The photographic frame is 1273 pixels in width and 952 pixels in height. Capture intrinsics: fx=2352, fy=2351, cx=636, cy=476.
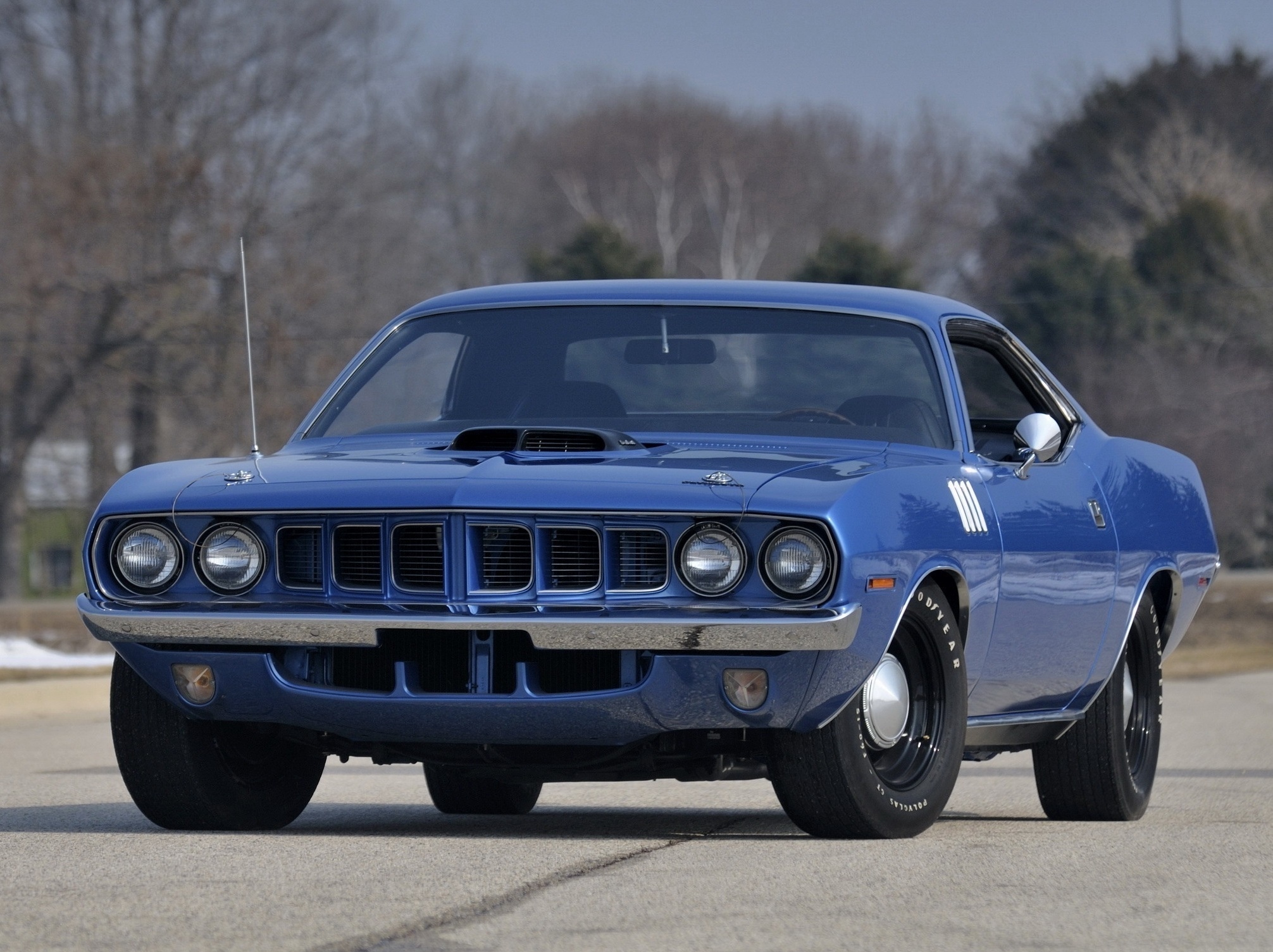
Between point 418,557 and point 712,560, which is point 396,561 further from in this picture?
point 712,560

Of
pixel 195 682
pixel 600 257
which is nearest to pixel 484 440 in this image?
pixel 195 682

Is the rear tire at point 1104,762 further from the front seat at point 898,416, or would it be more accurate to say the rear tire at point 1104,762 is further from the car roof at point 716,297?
the car roof at point 716,297

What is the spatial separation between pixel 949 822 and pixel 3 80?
4911 centimetres

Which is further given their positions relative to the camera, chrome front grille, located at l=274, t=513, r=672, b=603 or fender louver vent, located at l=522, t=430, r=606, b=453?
fender louver vent, located at l=522, t=430, r=606, b=453

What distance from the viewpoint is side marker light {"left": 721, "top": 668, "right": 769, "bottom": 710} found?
5.69 metres

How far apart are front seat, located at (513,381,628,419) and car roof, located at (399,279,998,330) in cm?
39

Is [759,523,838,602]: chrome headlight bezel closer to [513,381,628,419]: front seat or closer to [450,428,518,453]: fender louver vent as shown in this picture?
[450,428,518,453]: fender louver vent

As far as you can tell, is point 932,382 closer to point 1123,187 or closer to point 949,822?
point 949,822

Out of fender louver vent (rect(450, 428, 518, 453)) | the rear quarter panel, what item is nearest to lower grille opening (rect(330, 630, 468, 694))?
fender louver vent (rect(450, 428, 518, 453))

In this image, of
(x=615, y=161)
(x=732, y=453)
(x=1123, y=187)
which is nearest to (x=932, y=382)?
(x=732, y=453)

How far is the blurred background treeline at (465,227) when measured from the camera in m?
42.8

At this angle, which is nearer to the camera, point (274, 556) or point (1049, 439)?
point (274, 556)

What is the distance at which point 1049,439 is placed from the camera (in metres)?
7.06

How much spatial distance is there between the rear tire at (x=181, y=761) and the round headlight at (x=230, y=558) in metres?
0.48
